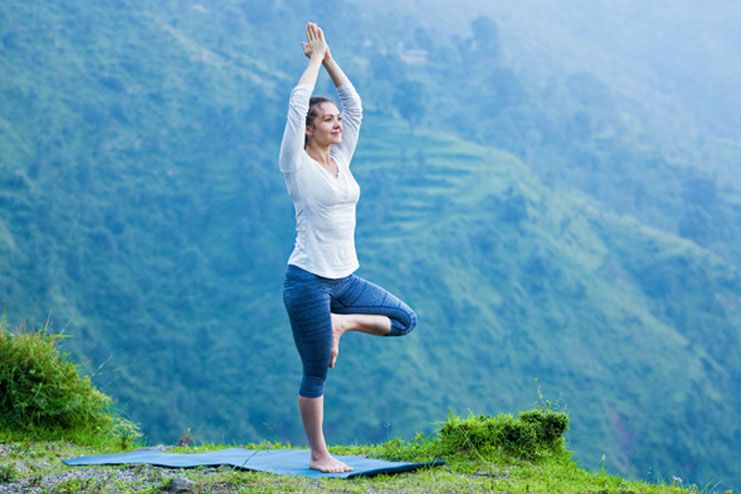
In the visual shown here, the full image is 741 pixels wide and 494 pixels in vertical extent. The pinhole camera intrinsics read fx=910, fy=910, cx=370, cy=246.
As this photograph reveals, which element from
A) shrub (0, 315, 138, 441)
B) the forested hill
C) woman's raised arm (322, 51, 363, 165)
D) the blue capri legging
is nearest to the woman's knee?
the blue capri legging

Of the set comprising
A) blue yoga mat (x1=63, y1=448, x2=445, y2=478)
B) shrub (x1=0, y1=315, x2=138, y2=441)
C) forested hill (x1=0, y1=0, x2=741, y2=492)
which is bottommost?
forested hill (x1=0, y1=0, x2=741, y2=492)

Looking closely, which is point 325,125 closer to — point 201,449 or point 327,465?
point 327,465

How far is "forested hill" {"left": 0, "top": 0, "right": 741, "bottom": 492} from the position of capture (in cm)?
4431

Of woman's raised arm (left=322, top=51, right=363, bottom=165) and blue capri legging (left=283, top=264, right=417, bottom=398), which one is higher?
woman's raised arm (left=322, top=51, right=363, bottom=165)

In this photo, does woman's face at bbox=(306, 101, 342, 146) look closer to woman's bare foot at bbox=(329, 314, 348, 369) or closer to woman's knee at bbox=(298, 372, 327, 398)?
woman's bare foot at bbox=(329, 314, 348, 369)

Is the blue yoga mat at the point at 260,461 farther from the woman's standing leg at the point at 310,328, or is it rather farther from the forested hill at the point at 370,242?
the forested hill at the point at 370,242

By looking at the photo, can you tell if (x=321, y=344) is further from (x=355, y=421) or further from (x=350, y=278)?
(x=355, y=421)

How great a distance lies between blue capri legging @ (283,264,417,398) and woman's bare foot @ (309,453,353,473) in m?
0.34

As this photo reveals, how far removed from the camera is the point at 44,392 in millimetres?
6020

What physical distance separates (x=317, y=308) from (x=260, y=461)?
1.00 meters

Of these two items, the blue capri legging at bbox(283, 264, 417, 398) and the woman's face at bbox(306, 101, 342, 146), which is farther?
the woman's face at bbox(306, 101, 342, 146)

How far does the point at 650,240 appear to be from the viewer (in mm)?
53438

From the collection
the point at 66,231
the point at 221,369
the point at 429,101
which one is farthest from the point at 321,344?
the point at 429,101

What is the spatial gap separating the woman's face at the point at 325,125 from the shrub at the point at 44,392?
290 centimetres
